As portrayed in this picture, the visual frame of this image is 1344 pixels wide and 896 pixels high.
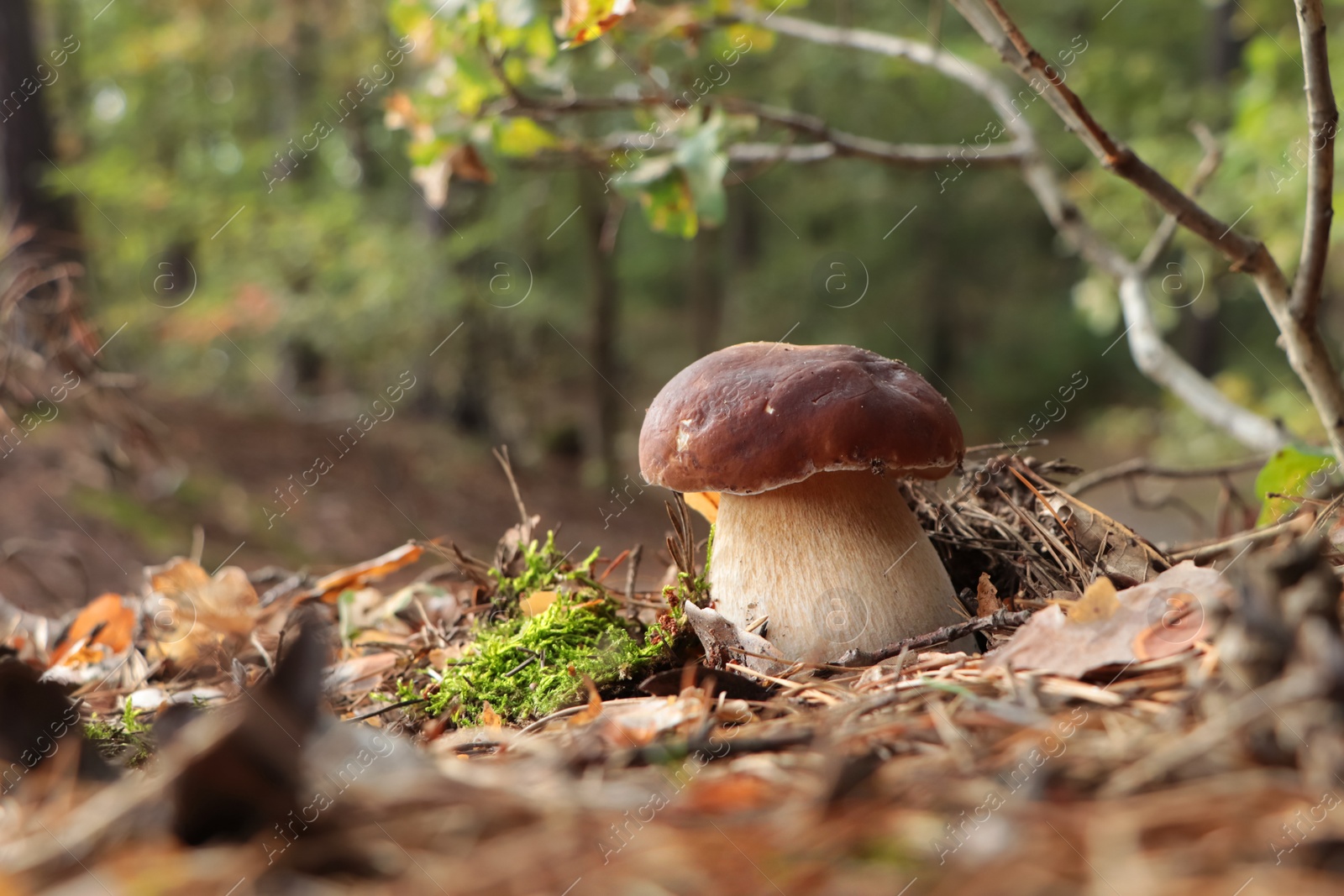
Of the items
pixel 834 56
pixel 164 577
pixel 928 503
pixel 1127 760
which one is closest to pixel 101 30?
pixel 834 56

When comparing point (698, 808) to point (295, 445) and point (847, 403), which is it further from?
point (295, 445)

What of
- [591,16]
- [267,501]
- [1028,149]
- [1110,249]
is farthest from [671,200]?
[267,501]

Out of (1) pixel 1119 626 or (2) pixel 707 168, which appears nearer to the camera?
(1) pixel 1119 626

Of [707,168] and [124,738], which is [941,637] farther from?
[124,738]

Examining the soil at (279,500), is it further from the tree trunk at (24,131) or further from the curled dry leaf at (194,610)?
the tree trunk at (24,131)

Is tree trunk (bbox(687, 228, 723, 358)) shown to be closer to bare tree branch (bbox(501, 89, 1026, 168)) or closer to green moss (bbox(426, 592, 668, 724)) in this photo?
bare tree branch (bbox(501, 89, 1026, 168))
